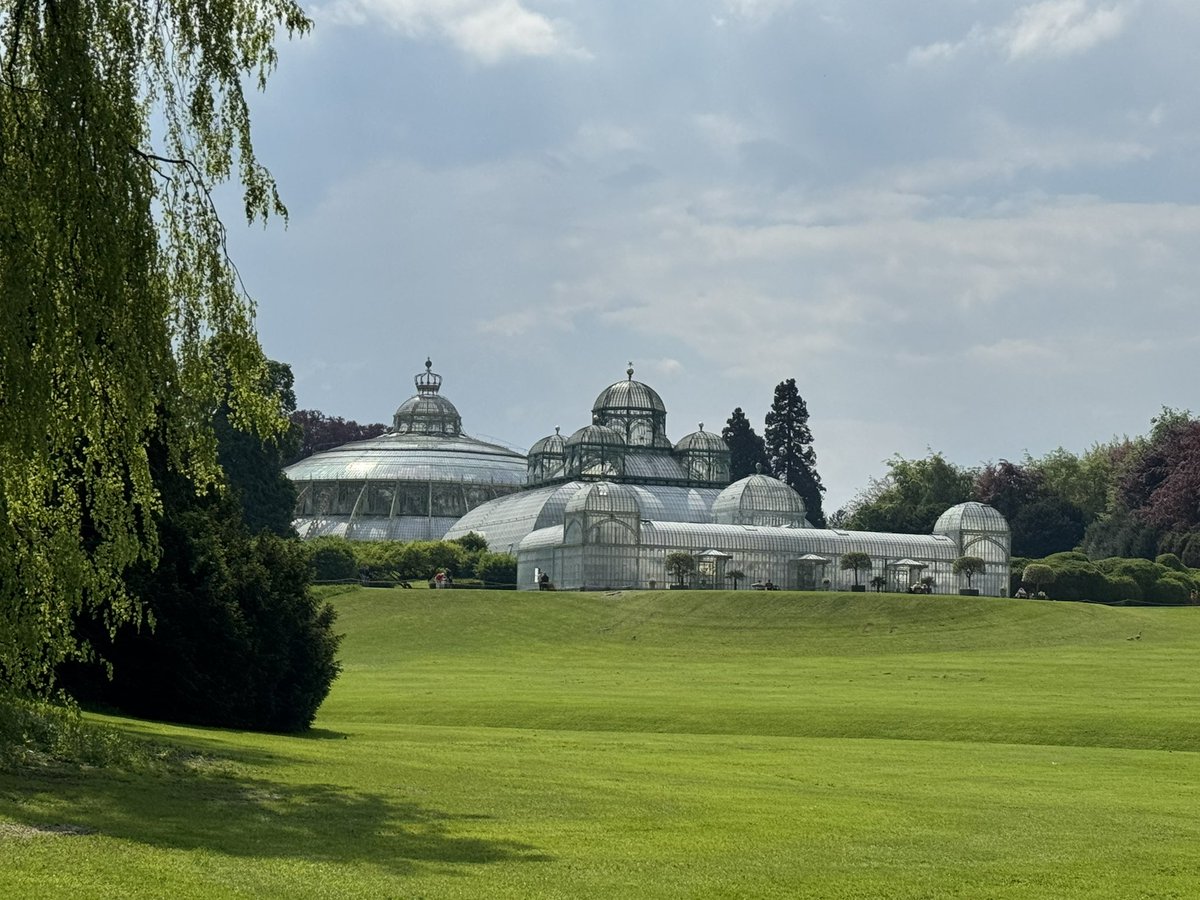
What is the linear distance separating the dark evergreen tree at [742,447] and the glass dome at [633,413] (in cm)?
631

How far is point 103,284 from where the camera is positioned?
1669 cm

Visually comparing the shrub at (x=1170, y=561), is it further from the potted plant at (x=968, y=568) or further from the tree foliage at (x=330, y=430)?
the tree foliage at (x=330, y=430)

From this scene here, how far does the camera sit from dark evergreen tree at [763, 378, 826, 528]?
120 meters

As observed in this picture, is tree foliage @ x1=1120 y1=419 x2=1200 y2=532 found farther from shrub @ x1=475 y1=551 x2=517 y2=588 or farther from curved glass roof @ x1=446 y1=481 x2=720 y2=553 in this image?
shrub @ x1=475 y1=551 x2=517 y2=588

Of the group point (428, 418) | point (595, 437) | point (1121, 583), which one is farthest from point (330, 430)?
point (1121, 583)

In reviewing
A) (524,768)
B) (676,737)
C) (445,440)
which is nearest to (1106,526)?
(445,440)

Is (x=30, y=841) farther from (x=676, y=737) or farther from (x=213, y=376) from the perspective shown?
(x=676, y=737)

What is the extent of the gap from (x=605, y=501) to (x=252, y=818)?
65.9 m

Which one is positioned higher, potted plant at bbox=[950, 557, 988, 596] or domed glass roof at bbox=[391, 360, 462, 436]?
domed glass roof at bbox=[391, 360, 462, 436]

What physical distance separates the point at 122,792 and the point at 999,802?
34.9ft

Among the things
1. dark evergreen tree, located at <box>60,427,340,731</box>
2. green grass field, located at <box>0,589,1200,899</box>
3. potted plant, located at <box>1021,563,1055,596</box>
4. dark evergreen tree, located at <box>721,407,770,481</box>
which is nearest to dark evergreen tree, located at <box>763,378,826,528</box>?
dark evergreen tree, located at <box>721,407,770,481</box>

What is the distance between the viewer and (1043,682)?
149ft

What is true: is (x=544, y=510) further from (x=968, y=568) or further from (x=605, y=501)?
(x=968, y=568)

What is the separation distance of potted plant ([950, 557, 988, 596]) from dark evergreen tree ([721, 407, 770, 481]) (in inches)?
1297
